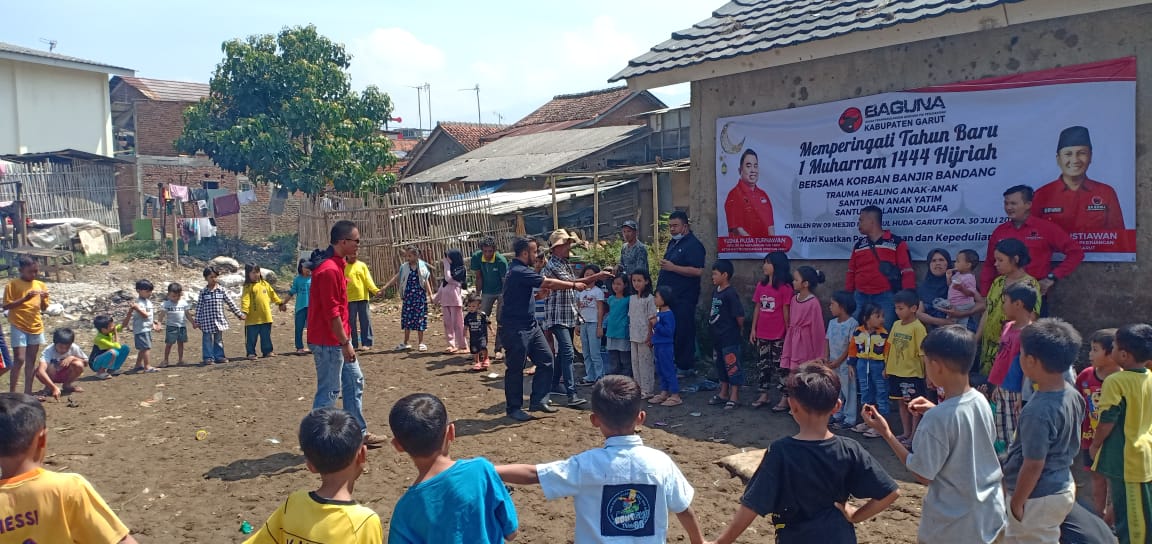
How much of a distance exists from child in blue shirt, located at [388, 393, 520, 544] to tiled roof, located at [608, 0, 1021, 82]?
20.2 feet

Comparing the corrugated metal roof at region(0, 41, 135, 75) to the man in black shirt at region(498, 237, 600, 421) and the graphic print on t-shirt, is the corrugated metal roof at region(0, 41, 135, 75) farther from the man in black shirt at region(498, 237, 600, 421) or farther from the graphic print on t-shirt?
the graphic print on t-shirt

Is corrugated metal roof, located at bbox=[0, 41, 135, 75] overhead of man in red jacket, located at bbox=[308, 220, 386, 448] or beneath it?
overhead

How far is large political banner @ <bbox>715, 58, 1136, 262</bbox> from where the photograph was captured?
6711 millimetres

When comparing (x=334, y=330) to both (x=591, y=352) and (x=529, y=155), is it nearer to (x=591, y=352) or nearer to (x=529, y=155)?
(x=591, y=352)

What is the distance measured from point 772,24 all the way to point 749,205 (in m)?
1.92

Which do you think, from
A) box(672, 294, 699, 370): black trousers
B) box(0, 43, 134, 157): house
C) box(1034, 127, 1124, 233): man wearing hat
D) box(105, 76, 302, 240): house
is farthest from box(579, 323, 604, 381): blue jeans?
box(0, 43, 134, 157): house

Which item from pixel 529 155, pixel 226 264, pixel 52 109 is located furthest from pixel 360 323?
pixel 52 109

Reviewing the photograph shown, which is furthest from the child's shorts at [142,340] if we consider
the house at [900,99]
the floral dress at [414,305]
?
the house at [900,99]

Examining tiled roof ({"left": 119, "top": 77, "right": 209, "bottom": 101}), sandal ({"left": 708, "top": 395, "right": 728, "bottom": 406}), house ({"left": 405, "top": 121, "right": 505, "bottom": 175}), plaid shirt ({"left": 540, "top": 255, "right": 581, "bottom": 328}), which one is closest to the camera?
sandal ({"left": 708, "top": 395, "right": 728, "bottom": 406})

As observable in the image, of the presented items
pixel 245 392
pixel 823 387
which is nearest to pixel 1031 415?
pixel 823 387

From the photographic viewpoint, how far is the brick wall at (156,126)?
2805 centimetres

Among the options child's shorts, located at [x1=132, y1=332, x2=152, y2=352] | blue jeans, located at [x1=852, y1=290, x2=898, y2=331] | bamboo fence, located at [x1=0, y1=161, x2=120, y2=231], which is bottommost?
child's shorts, located at [x1=132, y1=332, x2=152, y2=352]

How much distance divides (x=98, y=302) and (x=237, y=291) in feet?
10.1

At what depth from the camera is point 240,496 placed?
239 inches
